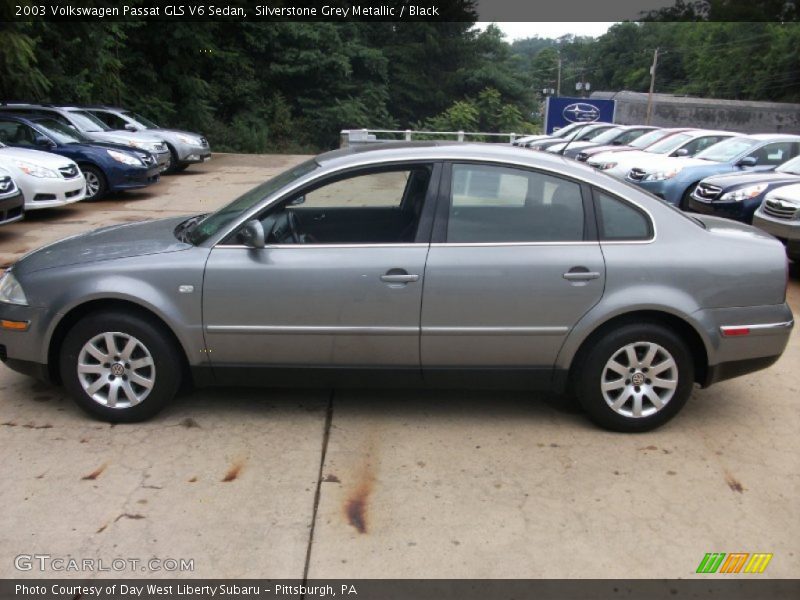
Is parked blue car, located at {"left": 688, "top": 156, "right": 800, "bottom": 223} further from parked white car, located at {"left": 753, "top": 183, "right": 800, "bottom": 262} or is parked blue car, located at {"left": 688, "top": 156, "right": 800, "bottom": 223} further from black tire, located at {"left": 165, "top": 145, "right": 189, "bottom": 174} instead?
black tire, located at {"left": 165, "top": 145, "right": 189, "bottom": 174}

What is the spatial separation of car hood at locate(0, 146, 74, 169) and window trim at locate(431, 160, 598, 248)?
28.0 feet

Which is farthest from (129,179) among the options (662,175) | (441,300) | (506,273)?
(506,273)

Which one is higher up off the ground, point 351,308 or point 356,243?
point 356,243

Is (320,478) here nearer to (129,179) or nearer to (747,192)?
(747,192)

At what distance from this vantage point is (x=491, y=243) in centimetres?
409

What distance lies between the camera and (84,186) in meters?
11.3

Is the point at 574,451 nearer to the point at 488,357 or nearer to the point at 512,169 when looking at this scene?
the point at 488,357

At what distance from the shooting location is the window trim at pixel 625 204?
4.11 meters

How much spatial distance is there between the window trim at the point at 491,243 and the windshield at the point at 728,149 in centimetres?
898

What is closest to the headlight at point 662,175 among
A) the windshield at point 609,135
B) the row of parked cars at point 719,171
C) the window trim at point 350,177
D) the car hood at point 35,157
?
the row of parked cars at point 719,171

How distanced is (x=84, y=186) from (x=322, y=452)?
8909 millimetres

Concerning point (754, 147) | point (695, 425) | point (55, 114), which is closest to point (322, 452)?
point (695, 425)

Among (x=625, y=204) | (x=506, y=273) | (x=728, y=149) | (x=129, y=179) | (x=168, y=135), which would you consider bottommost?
(x=129, y=179)

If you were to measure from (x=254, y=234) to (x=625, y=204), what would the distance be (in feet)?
6.86
